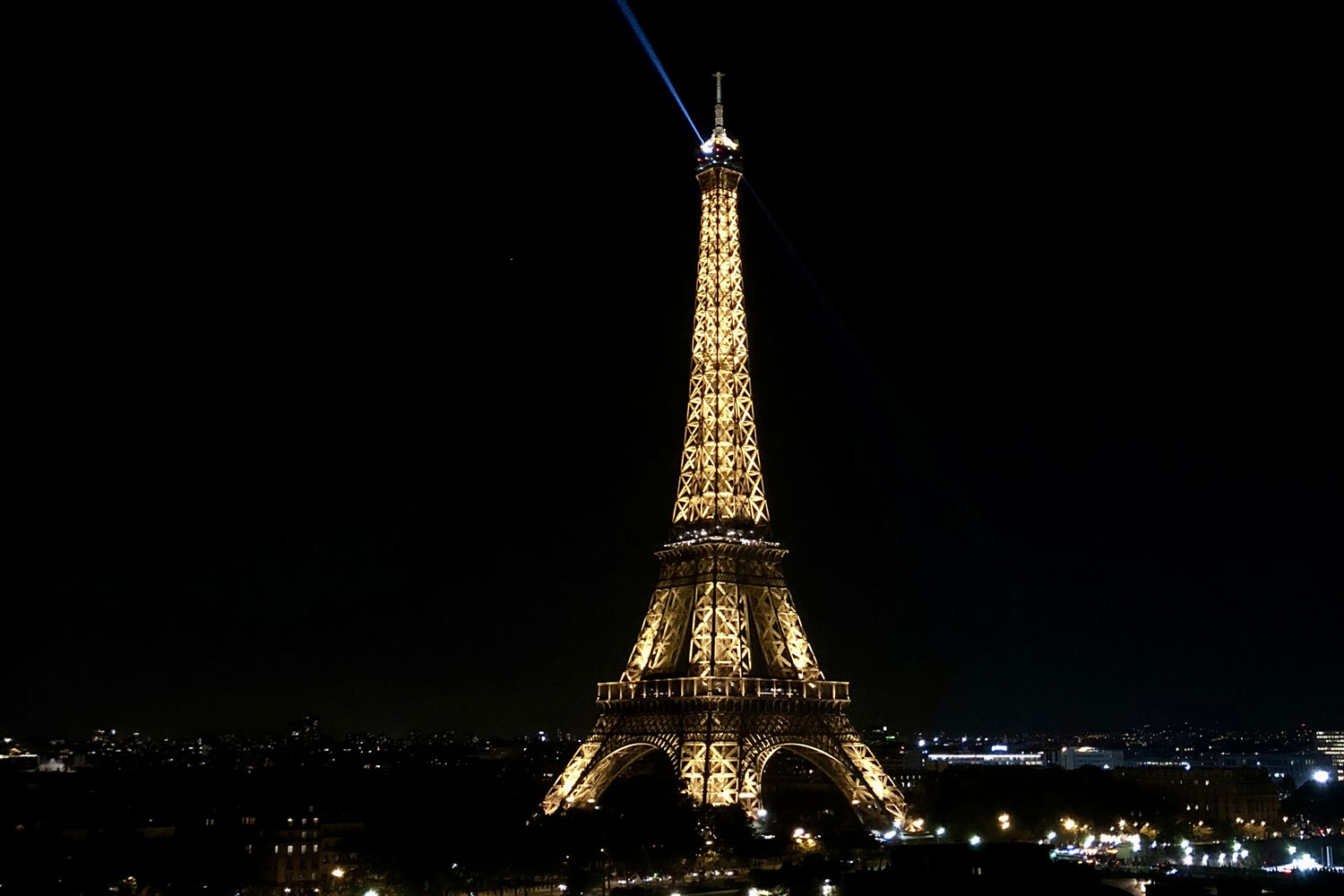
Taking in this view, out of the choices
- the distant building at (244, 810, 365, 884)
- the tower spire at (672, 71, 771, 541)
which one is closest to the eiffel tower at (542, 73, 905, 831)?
the tower spire at (672, 71, 771, 541)

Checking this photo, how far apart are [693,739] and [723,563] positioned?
9.68 metres

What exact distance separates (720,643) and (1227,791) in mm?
80102

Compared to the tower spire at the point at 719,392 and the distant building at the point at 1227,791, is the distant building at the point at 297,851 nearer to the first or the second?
the tower spire at the point at 719,392

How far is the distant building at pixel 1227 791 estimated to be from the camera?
456 ft

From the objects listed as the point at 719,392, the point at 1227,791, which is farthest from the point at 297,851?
the point at 1227,791

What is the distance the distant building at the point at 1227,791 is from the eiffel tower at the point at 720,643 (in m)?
63.7

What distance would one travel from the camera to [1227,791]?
142000mm

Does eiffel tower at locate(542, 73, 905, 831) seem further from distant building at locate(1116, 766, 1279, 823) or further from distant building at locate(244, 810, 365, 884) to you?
distant building at locate(1116, 766, 1279, 823)

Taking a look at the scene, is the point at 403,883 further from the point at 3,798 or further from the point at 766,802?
the point at 766,802

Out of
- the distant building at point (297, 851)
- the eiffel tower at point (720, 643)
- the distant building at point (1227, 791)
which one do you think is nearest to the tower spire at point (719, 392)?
the eiffel tower at point (720, 643)

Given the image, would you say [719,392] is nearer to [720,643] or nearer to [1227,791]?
[720,643]

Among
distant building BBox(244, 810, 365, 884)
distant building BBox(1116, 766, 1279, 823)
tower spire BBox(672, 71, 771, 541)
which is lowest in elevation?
distant building BBox(244, 810, 365, 884)

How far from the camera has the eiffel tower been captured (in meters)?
80.3

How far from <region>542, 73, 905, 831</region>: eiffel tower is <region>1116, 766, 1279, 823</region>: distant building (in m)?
63.7
